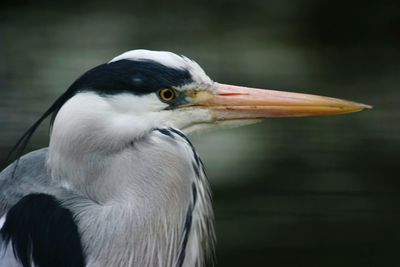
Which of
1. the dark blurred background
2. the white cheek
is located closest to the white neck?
the white cheek

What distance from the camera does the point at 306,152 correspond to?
267 cm

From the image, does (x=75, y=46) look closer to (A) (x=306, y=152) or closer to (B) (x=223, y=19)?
(B) (x=223, y=19)

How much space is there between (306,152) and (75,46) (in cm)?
70

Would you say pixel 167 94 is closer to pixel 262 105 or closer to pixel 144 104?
pixel 144 104

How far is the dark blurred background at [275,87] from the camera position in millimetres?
2660

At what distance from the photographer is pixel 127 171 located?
A: 147 cm

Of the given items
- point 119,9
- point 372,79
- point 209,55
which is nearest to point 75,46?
point 119,9

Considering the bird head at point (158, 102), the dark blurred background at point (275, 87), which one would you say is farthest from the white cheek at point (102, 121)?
the dark blurred background at point (275, 87)

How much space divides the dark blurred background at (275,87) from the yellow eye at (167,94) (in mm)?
1072

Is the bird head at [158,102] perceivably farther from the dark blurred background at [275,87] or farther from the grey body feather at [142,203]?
the dark blurred background at [275,87]

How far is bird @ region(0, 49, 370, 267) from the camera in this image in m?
1.46

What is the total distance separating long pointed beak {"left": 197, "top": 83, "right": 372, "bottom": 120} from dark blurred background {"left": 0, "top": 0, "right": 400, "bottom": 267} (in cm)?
101

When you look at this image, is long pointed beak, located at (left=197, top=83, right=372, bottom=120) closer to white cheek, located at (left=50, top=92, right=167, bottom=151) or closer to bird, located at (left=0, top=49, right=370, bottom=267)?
bird, located at (left=0, top=49, right=370, bottom=267)

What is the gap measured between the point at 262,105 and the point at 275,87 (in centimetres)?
121
